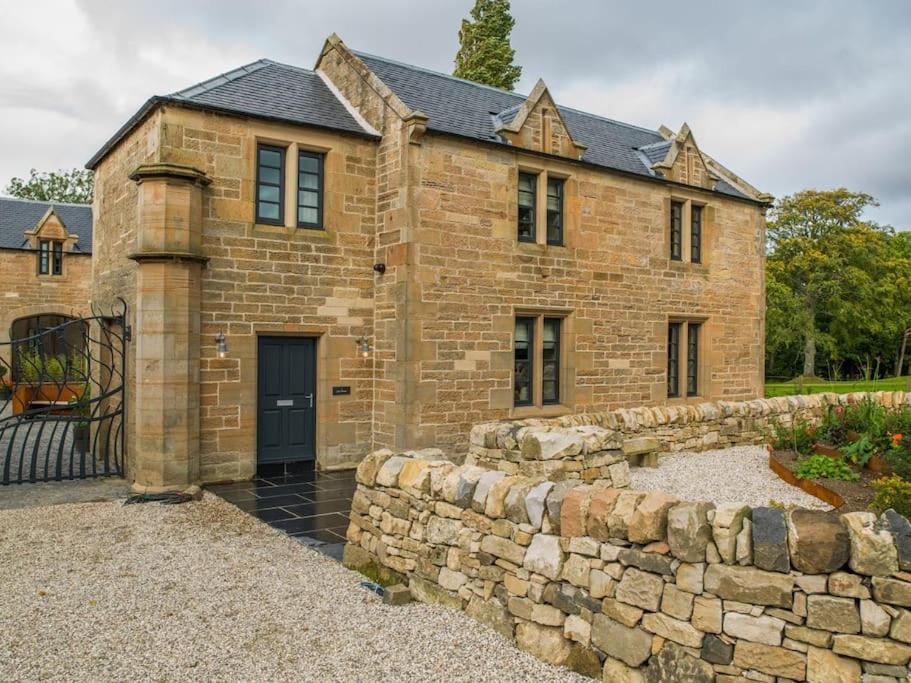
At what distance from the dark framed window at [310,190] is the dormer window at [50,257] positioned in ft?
67.4

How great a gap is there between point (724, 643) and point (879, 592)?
92 cm

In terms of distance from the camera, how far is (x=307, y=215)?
41.3ft

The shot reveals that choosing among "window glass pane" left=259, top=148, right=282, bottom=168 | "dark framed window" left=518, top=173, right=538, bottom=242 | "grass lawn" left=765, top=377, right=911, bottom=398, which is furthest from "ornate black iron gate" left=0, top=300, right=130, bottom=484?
"grass lawn" left=765, top=377, right=911, bottom=398

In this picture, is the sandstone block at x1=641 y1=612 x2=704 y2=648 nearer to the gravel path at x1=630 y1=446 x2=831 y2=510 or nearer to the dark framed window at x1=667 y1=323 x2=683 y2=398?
the gravel path at x1=630 y1=446 x2=831 y2=510

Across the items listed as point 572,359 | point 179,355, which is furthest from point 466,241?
point 179,355

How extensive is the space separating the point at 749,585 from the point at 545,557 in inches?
59.5

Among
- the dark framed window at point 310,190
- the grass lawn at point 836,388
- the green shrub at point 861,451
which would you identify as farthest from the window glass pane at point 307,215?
the grass lawn at point 836,388

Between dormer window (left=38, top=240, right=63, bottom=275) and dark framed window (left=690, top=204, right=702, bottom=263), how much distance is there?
79.5 ft

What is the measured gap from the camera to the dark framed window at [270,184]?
12.1 metres

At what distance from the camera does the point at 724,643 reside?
4.28m

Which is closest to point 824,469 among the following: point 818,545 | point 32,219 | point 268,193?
point 818,545

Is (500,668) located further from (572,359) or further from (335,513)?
(572,359)

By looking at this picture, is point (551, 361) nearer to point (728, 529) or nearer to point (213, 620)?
point (213, 620)

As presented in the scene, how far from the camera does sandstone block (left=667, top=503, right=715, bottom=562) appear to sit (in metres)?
4.40
